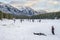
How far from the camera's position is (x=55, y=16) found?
565ft

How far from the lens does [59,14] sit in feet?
541

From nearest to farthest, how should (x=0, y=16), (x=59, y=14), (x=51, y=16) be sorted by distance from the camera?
(x=0, y=16), (x=59, y=14), (x=51, y=16)

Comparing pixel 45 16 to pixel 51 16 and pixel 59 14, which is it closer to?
pixel 51 16

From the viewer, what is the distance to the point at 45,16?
628 ft

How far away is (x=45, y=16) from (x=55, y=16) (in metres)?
21.1

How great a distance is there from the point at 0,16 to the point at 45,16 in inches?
3702

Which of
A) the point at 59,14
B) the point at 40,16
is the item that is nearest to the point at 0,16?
the point at 59,14

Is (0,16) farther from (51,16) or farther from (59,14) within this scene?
(51,16)

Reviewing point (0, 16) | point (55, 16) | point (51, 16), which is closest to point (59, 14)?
point (55, 16)

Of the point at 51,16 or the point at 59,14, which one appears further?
the point at 51,16

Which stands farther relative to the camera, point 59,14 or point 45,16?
point 45,16

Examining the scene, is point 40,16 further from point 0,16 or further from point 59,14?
point 0,16

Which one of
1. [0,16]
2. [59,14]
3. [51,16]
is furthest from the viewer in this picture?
[51,16]

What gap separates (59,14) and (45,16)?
29.2m
